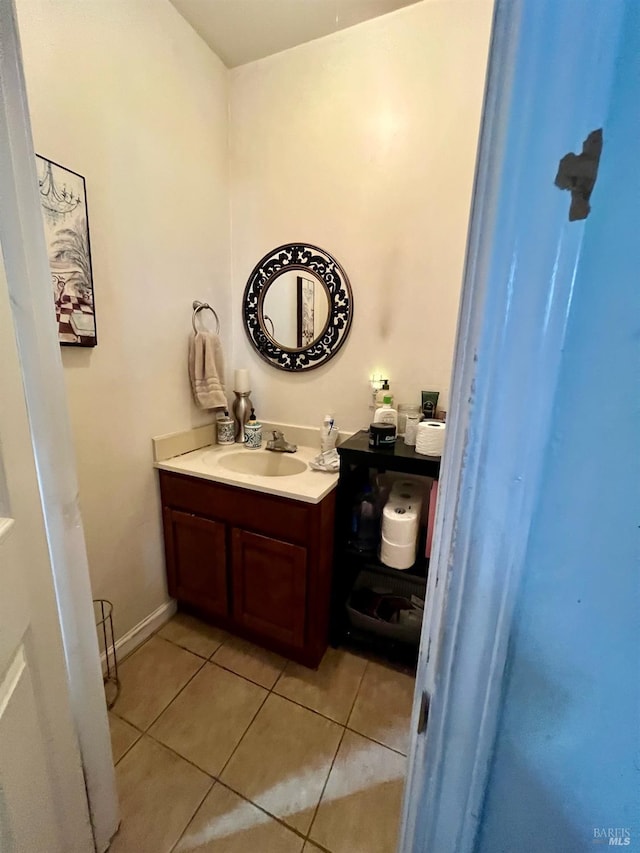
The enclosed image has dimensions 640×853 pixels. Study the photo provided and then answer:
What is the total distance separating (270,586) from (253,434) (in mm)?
689

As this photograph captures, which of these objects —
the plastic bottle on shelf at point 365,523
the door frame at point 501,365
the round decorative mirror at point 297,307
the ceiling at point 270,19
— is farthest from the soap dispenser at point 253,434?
the ceiling at point 270,19

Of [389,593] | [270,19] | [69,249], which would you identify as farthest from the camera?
[389,593]

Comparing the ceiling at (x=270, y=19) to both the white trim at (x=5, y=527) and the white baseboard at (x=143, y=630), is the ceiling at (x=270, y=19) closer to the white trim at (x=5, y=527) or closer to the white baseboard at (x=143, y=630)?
the white trim at (x=5, y=527)

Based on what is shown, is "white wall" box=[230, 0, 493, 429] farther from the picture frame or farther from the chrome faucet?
the picture frame

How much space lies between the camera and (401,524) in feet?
4.18

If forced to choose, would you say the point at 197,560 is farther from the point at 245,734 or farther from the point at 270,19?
the point at 270,19

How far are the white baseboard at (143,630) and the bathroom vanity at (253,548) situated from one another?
0.33 ft

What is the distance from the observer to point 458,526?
1.19 feet

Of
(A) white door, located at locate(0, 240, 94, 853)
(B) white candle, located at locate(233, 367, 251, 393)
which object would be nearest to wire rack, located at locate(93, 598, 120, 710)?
(A) white door, located at locate(0, 240, 94, 853)

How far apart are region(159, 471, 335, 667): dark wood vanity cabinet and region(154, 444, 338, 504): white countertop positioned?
33 mm

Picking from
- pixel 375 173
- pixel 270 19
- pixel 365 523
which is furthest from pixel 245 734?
pixel 270 19

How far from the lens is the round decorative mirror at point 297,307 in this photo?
1.56 m

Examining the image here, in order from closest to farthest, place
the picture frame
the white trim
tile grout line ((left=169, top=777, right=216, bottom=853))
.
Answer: the white trim → tile grout line ((left=169, top=777, right=216, bottom=853)) → the picture frame

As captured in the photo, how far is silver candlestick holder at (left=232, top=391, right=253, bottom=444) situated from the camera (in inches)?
69.0
